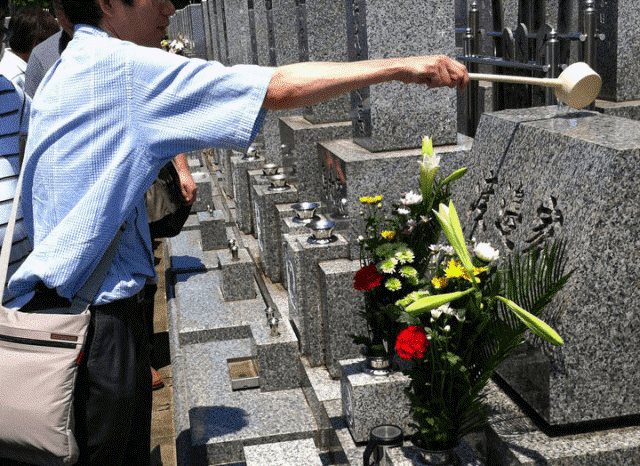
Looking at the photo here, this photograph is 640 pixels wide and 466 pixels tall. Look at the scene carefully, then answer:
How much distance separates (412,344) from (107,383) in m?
0.96

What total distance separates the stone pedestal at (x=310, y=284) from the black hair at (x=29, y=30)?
205 centimetres

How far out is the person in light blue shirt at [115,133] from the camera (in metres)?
2.10

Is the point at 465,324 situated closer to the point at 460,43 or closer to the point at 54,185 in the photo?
the point at 54,185

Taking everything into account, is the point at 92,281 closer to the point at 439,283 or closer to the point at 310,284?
the point at 439,283

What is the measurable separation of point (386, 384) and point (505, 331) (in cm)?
94

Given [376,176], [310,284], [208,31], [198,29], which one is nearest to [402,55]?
[376,176]

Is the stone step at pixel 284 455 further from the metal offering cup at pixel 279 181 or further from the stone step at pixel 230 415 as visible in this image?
the metal offering cup at pixel 279 181

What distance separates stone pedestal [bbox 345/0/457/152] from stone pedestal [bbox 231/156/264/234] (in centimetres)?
338

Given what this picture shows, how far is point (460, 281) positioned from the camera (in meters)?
2.68

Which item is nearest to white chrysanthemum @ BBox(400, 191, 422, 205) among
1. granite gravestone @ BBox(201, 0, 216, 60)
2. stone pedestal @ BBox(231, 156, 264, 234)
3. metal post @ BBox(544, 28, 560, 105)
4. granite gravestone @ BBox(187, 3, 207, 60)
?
metal post @ BBox(544, 28, 560, 105)

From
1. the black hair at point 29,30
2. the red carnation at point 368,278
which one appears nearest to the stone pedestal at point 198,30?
the black hair at point 29,30

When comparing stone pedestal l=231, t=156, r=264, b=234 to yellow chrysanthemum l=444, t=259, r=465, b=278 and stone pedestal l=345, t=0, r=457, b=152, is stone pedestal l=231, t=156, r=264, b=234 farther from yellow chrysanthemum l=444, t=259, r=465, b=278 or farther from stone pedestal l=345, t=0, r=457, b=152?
yellow chrysanthemum l=444, t=259, r=465, b=278

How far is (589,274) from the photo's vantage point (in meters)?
2.59

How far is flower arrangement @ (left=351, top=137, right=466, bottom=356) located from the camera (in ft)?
11.1
